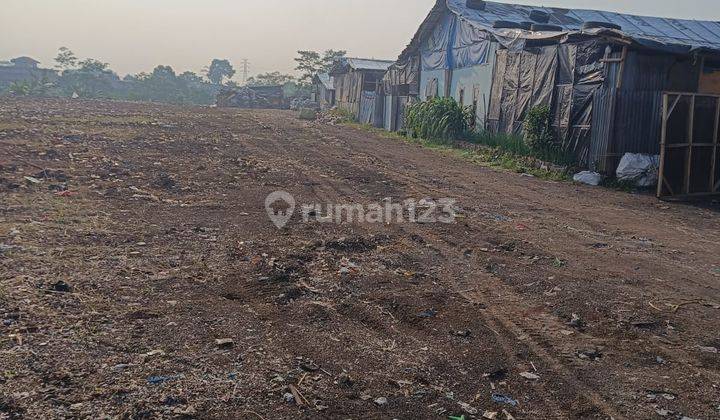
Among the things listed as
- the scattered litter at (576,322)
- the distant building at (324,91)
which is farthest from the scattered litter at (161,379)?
the distant building at (324,91)

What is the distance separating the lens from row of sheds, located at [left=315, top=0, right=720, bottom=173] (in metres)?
11.7

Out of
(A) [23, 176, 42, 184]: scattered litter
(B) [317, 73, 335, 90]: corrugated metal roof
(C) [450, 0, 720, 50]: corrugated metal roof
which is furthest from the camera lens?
(B) [317, 73, 335, 90]: corrugated metal roof

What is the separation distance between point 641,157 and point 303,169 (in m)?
6.68

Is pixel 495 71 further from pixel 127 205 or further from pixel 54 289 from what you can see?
pixel 54 289

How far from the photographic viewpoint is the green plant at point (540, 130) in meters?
13.5

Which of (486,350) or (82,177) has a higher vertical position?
(82,177)

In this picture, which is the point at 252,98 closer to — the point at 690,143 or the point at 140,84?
the point at 140,84

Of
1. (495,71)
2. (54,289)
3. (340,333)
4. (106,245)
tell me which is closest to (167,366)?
(340,333)

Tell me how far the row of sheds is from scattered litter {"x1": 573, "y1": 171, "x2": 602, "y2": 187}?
28 cm

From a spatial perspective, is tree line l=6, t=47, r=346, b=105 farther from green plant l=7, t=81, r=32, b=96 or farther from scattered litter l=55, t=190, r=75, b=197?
scattered litter l=55, t=190, r=75, b=197

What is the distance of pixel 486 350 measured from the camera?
3807 mm

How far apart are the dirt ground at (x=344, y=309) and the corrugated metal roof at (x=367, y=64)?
23.6 metres

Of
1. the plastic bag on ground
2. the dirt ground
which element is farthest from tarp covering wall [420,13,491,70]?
the dirt ground

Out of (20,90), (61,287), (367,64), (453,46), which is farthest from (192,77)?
(61,287)
